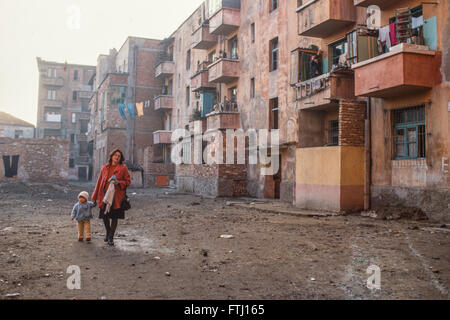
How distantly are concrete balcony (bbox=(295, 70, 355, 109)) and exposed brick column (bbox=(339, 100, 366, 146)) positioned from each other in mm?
709

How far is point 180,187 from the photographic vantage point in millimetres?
29594

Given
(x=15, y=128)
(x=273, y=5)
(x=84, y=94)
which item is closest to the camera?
(x=273, y=5)

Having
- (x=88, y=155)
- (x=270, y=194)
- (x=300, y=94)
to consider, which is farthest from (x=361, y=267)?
(x=88, y=155)

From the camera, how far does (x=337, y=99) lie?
48.1ft

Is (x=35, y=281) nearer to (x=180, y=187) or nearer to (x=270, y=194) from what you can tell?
(x=270, y=194)

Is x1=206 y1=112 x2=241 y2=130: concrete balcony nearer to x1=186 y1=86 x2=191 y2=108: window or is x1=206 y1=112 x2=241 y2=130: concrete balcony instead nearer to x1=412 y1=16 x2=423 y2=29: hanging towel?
x1=186 y1=86 x2=191 y2=108: window

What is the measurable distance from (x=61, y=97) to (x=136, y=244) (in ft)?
220

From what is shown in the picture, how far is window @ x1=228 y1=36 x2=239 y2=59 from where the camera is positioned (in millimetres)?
25492

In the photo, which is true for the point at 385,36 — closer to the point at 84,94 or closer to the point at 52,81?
the point at 84,94

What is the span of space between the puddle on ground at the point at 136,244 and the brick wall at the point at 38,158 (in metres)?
24.6

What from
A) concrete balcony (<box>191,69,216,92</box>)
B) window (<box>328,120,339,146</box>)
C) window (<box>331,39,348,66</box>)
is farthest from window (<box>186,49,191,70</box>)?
window (<box>328,120,339,146</box>)

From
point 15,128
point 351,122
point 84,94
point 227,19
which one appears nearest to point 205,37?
point 227,19

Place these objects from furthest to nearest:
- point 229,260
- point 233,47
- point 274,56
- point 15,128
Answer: point 15,128 < point 233,47 < point 274,56 < point 229,260
